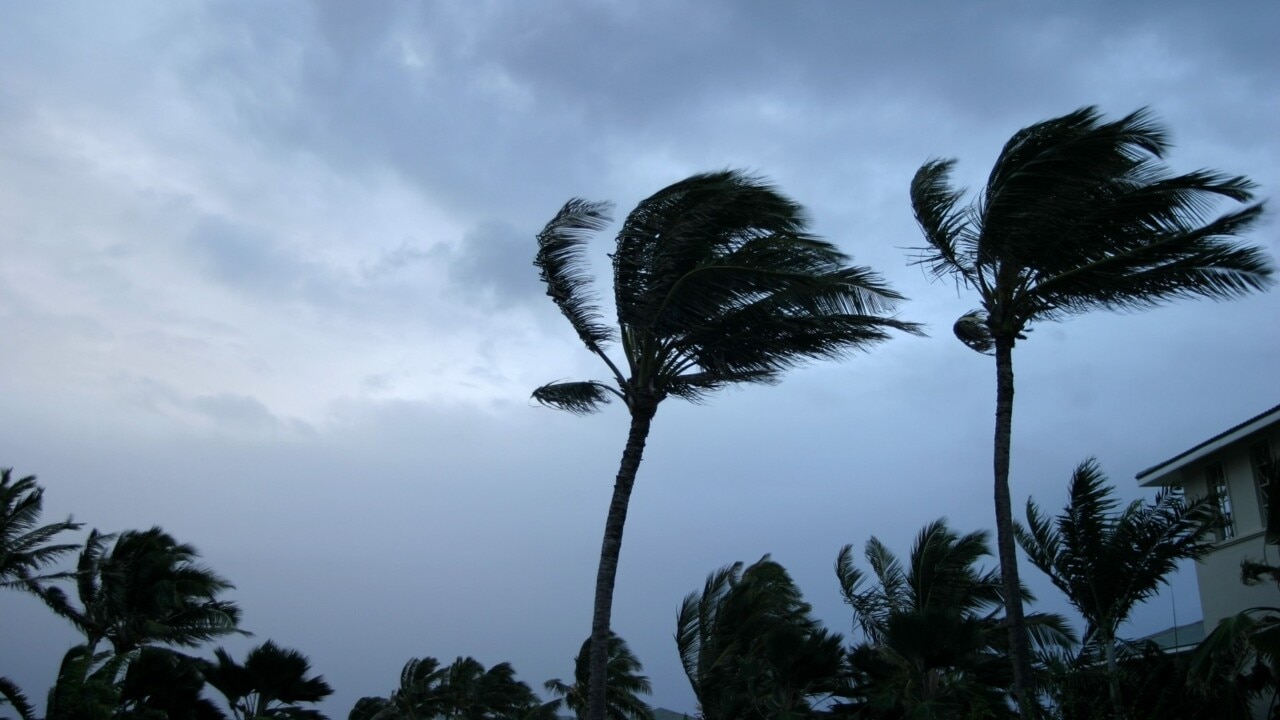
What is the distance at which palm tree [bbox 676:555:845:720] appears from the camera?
63.0ft

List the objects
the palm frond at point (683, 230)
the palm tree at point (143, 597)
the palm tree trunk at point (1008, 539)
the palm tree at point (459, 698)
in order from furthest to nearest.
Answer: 1. the palm tree at point (459, 698)
2. the palm tree at point (143, 597)
3. the palm frond at point (683, 230)
4. the palm tree trunk at point (1008, 539)

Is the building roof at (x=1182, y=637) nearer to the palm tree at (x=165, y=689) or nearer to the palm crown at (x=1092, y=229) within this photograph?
the palm crown at (x=1092, y=229)

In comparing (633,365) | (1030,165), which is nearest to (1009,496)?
(1030,165)

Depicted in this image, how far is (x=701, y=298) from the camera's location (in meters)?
16.2

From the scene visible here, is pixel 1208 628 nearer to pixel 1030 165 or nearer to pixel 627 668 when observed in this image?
pixel 1030 165

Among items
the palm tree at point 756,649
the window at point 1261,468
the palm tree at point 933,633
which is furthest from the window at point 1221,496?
the palm tree at point 756,649

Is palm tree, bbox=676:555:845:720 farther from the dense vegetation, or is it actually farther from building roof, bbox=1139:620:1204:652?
building roof, bbox=1139:620:1204:652

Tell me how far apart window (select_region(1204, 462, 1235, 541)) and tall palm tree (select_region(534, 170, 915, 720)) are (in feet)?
29.1

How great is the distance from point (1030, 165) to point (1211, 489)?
982cm

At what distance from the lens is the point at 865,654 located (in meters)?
19.9

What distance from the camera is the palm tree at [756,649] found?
19203 mm

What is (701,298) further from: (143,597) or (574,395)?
(143,597)

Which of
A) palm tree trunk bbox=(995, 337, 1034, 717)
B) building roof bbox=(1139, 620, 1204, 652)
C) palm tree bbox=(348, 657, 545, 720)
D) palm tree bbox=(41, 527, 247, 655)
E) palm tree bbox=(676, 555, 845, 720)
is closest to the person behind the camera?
palm tree trunk bbox=(995, 337, 1034, 717)

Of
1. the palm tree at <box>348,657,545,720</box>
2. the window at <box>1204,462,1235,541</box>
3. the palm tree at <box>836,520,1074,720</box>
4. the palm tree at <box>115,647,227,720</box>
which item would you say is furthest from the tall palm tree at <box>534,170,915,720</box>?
the palm tree at <box>348,657,545,720</box>
